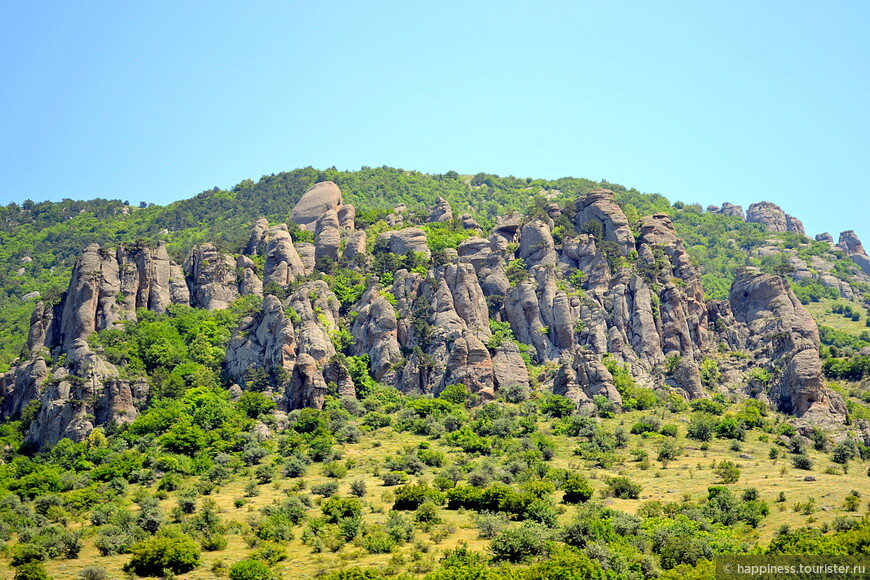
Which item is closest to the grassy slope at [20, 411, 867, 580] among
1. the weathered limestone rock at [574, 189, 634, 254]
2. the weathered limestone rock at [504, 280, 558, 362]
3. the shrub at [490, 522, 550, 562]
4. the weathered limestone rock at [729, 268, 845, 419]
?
the shrub at [490, 522, 550, 562]

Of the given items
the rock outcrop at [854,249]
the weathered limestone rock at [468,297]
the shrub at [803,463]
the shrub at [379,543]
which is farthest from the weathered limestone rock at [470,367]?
the rock outcrop at [854,249]

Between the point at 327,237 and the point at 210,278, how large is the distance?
54.4 feet

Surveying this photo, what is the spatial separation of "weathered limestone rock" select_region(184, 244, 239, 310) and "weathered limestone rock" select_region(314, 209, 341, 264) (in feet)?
36.7

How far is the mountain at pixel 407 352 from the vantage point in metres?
79.4

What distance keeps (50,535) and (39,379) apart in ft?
126

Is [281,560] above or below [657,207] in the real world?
below

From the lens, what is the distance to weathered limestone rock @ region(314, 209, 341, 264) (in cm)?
11762

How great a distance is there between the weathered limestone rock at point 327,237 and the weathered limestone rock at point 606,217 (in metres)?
31.4

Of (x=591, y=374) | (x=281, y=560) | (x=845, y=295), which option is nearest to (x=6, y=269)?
(x=591, y=374)

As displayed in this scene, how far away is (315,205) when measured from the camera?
428 feet

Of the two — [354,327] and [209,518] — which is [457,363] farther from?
[209,518]

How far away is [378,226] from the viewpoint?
130 metres

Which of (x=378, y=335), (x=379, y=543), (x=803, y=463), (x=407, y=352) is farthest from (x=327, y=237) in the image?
(x=379, y=543)

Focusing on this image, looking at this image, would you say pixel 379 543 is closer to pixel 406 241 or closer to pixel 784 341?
pixel 784 341
